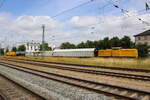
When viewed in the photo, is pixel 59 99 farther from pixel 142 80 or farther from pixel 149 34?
pixel 149 34

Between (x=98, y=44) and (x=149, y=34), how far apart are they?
23.9 m

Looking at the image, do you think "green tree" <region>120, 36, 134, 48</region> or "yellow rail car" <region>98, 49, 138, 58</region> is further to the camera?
"green tree" <region>120, 36, 134, 48</region>

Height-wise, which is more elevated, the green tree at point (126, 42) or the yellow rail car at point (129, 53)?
the green tree at point (126, 42)

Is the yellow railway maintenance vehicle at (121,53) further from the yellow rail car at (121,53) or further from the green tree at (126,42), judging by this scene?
the green tree at (126,42)

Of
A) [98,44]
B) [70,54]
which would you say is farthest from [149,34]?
[70,54]

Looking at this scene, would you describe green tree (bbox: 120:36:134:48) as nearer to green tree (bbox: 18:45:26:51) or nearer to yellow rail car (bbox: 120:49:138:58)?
yellow rail car (bbox: 120:49:138:58)

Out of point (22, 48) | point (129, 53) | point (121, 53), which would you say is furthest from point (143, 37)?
point (22, 48)

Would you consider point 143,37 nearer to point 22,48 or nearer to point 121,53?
point 121,53

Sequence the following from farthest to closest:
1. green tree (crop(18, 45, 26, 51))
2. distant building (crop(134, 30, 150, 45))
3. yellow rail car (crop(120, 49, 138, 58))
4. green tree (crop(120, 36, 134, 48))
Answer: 1. green tree (crop(18, 45, 26, 51))
2. distant building (crop(134, 30, 150, 45))
3. green tree (crop(120, 36, 134, 48))
4. yellow rail car (crop(120, 49, 138, 58))

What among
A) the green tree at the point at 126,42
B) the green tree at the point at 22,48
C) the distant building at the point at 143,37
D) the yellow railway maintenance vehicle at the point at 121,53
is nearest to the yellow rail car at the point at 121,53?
the yellow railway maintenance vehicle at the point at 121,53

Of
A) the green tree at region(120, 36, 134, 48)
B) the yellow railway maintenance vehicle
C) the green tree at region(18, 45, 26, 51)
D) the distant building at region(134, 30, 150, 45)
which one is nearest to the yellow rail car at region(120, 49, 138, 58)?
the yellow railway maintenance vehicle

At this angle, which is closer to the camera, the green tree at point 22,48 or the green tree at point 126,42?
the green tree at point 126,42

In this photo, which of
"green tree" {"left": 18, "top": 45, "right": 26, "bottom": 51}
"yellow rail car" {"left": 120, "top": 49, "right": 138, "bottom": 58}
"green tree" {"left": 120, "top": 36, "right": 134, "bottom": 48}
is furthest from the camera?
"green tree" {"left": 18, "top": 45, "right": 26, "bottom": 51}

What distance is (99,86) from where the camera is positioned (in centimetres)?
873
